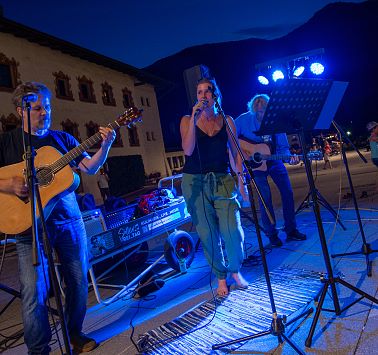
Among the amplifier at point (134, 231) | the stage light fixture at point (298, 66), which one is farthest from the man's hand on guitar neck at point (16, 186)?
the stage light fixture at point (298, 66)

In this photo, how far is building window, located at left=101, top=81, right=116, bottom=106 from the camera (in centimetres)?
2669

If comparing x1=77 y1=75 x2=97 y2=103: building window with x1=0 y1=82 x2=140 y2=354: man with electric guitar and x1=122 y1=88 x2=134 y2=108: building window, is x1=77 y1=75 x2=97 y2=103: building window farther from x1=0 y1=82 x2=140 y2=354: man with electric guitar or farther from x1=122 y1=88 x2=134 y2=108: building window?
x1=0 y1=82 x2=140 y2=354: man with electric guitar

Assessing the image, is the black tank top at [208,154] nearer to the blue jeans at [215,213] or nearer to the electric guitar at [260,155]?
the blue jeans at [215,213]

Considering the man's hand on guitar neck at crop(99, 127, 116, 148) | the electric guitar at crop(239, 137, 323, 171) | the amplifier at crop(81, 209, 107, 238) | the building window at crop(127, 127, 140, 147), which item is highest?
the building window at crop(127, 127, 140, 147)

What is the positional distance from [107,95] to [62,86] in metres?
4.67

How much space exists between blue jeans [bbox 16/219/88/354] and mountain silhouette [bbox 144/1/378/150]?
76131 millimetres

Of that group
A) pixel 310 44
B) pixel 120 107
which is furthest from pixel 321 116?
pixel 310 44

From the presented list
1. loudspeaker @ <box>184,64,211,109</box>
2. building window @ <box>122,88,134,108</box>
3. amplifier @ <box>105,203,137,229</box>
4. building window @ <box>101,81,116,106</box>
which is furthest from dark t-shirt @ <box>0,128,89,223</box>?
building window @ <box>122,88,134,108</box>

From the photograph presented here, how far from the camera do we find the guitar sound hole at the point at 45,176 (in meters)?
2.66

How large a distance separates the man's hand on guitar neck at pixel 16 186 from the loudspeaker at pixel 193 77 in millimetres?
3870

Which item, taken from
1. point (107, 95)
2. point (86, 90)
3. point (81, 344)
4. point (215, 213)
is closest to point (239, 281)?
point (215, 213)

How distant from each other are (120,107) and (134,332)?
88.2 feet

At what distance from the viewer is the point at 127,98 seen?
29578mm

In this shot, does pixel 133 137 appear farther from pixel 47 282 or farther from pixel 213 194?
pixel 47 282
